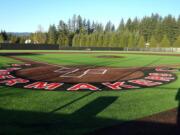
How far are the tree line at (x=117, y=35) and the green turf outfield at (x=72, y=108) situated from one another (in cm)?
7385

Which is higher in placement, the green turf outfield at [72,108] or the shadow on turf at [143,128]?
the green turf outfield at [72,108]

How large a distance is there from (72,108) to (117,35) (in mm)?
81107

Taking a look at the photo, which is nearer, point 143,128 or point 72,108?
point 143,128

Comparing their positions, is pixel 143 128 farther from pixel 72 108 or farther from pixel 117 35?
pixel 117 35

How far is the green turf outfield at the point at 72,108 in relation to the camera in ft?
22.5

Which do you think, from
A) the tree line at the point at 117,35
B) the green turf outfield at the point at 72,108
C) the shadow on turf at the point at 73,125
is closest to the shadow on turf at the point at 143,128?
the shadow on turf at the point at 73,125

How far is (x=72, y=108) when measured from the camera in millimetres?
8656

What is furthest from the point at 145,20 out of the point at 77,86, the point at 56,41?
the point at 77,86

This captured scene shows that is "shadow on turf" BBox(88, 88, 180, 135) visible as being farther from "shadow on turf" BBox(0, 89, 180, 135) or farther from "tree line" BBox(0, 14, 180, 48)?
"tree line" BBox(0, 14, 180, 48)

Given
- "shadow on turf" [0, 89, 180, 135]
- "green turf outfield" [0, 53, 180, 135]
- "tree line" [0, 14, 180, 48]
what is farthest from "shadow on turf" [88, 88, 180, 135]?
"tree line" [0, 14, 180, 48]

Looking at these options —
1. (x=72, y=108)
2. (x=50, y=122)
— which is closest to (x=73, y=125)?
(x=50, y=122)

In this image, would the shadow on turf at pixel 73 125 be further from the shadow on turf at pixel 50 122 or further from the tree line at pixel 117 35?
the tree line at pixel 117 35

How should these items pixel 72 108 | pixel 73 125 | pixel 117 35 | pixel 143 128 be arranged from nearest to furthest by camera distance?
pixel 143 128, pixel 73 125, pixel 72 108, pixel 117 35

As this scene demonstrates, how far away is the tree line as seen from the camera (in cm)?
8669
